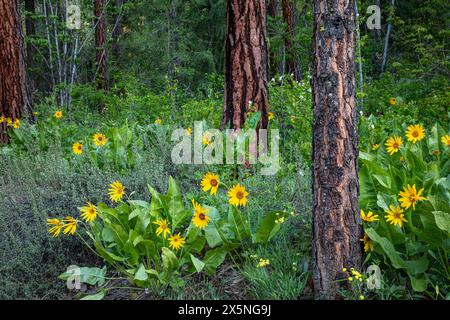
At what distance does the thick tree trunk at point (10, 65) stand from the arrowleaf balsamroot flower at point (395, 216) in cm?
600

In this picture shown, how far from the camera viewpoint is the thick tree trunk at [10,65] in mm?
7180

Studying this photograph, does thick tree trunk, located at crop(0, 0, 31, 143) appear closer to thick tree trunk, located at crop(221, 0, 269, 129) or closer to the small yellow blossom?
thick tree trunk, located at crop(221, 0, 269, 129)

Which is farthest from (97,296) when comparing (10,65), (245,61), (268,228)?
(10,65)

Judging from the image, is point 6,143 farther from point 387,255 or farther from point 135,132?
point 387,255

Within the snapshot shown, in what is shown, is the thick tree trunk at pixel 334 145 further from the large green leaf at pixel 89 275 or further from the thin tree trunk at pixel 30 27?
the thin tree trunk at pixel 30 27

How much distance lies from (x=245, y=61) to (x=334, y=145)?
273 cm

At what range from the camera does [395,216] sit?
2.72 meters

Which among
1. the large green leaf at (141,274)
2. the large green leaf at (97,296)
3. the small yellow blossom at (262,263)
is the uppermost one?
the small yellow blossom at (262,263)

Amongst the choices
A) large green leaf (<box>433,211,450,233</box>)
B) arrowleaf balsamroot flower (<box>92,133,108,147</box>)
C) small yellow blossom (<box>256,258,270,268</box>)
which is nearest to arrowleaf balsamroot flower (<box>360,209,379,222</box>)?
large green leaf (<box>433,211,450,233</box>)

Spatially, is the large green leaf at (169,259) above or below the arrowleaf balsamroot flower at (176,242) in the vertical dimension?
below

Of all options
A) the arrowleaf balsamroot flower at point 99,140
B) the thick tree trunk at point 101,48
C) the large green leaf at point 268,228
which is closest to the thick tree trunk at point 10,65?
the arrowleaf balsamroot flower at point 99,140
